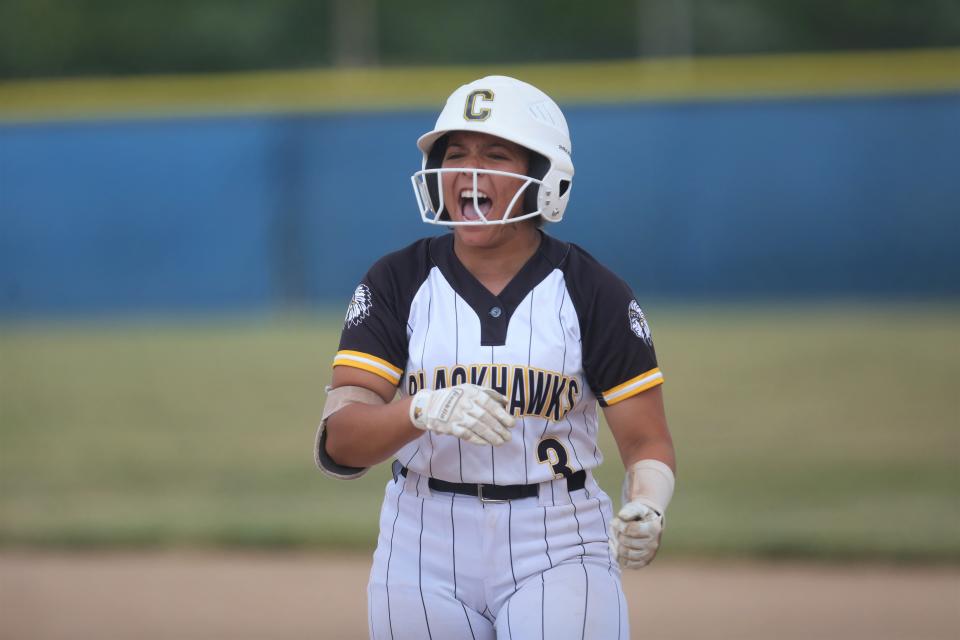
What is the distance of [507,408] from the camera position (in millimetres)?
2656

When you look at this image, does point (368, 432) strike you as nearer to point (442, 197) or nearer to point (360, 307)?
point (360, 307)

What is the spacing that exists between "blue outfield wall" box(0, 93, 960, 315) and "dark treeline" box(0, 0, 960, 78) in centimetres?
600

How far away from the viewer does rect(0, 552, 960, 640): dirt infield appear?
4902mm

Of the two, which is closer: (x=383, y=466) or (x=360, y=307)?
(x=360, y=307)

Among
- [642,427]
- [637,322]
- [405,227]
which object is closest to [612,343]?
[637,322]

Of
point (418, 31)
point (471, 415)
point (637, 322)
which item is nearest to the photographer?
point (471, 415)

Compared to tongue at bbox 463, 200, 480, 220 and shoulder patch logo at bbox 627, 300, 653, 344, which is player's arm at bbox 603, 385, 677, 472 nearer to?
shoulder patch logo at bbox 627, 300, 653, 344

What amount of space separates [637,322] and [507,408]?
37 cm

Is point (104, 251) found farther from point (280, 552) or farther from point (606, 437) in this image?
point (280, 552)

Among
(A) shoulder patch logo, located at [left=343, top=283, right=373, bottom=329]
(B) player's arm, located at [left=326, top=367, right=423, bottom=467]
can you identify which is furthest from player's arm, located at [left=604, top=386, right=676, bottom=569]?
(A) shoulder patch logo, located at [left=343, top=283, right=373, bottom=329]

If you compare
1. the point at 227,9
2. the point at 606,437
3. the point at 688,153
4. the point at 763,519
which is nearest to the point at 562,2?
A: the point at 227,9

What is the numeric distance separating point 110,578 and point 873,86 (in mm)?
10590

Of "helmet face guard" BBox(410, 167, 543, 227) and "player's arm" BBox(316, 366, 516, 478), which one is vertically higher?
"helmet face guard" BBox(410, 167, 543, 227)

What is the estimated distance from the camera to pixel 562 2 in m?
22.1
